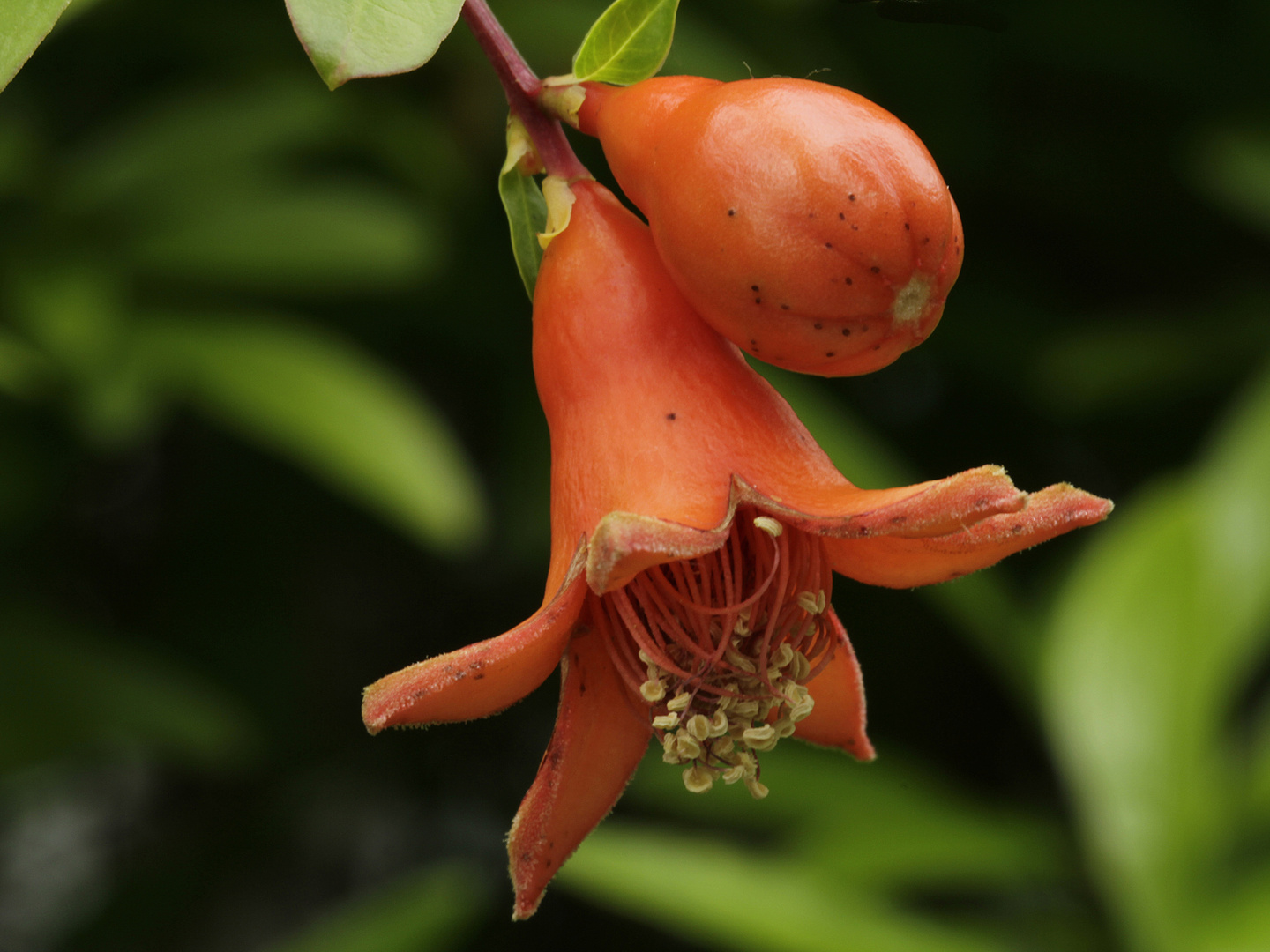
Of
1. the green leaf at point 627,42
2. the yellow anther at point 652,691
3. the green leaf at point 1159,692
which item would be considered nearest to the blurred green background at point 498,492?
the green leaf at point 1159,692

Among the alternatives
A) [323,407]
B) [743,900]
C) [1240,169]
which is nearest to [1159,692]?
[743,900]

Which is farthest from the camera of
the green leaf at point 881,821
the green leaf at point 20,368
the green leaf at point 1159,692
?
the green leaf at point 881,821

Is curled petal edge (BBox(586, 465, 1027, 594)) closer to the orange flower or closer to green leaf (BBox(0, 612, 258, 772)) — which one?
the orange flower

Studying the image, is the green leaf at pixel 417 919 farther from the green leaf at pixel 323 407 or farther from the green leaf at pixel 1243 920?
the green leaf at pixel 1243 920

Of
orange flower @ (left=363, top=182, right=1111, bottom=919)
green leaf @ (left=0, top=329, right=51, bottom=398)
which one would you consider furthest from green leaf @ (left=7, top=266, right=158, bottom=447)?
orange flower @ (left=363, top=182, right=1111, bottom=919)

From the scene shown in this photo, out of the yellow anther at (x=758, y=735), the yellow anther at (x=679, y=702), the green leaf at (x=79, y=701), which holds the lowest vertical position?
the green leaf at (x=79, y=701)

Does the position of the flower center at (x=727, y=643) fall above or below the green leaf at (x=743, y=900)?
above

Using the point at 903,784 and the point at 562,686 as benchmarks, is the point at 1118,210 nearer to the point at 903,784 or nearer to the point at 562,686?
the point at 903,784
